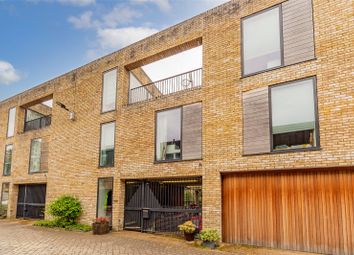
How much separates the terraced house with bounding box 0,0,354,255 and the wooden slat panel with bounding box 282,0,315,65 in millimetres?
32

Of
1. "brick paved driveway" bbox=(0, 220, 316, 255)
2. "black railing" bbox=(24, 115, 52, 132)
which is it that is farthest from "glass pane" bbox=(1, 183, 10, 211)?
"brick paved driveway" bbox=(0, 220, 316, 255)

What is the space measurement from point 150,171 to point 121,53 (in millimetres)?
5772

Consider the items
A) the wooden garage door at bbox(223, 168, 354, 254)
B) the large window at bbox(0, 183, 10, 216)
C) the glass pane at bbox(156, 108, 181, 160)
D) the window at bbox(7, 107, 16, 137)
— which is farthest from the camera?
the window at bbox(7, 107, 16, 137)

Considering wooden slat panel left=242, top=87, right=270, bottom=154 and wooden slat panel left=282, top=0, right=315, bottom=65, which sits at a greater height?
wooden slat panel left=282, top=0, right=315, bottom=65

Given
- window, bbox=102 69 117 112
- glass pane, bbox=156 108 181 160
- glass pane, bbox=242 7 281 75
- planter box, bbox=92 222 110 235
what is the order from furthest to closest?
window, bbox=102 69 117 112
planter box, bbox=92 222 110 235
glass pane, bbox=156 108 181 160
glass pane, bbox=242 7 281 75

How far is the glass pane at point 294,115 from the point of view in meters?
8.10

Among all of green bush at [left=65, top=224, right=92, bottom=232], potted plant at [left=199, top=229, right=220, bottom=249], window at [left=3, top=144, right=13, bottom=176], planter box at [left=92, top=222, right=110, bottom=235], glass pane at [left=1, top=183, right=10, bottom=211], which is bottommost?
green bush at [left=65, top=224, right=92, bottom=232]

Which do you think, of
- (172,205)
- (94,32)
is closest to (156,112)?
(172,205)

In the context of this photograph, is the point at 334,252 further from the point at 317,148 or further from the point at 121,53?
the point at 121,53

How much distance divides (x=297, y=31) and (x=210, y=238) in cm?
666

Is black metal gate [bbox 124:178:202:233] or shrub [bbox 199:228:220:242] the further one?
black metal gate [bbox 124:178:202:233]

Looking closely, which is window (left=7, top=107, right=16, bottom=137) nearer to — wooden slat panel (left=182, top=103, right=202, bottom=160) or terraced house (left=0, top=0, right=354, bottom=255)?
terraced house (left=0, top=0, right=354, bottom=255)

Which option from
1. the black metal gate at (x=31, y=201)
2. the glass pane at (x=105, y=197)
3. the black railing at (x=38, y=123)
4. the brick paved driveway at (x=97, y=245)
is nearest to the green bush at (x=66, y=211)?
the glass pane at (x=105, y=197)

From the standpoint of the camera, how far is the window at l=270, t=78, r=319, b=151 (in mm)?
8078
